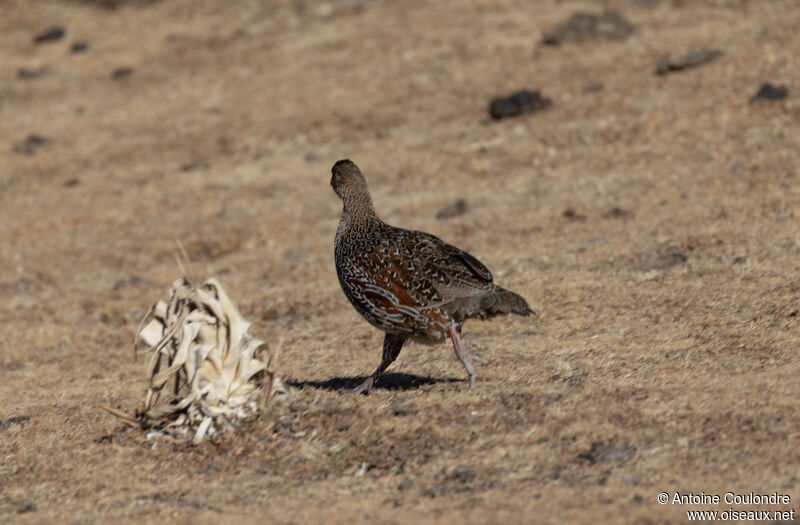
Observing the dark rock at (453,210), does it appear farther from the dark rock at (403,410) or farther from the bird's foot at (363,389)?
the dark rock at (403,410)

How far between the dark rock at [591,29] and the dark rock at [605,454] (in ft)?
60.2

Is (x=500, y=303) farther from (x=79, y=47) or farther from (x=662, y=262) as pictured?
(x=79, y=47)

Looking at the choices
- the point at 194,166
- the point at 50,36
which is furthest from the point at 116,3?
the point at 194,166

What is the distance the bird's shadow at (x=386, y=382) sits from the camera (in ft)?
29.8

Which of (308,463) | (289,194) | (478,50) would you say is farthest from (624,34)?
(308,463)

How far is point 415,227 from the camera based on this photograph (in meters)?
17.2

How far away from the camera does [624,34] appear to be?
77.8 feet

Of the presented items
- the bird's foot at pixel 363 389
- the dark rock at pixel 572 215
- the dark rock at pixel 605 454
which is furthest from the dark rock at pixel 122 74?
the dark rock at pixel 605 454

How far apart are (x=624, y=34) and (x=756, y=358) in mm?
16403

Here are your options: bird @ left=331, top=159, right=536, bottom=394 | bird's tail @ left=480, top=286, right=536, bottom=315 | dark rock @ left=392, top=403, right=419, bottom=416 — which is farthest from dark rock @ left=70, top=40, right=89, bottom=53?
dark rock @ left=392, top=403, right=419, bottom=416

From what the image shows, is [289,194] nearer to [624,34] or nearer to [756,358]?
[624,34]

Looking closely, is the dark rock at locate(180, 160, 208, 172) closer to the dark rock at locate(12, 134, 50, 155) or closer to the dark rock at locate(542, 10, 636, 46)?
the dark rock at locate(12, 134, 50, 155)

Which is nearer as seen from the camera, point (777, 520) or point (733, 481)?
point (777, 520)

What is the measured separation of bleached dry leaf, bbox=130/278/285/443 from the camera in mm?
8016
